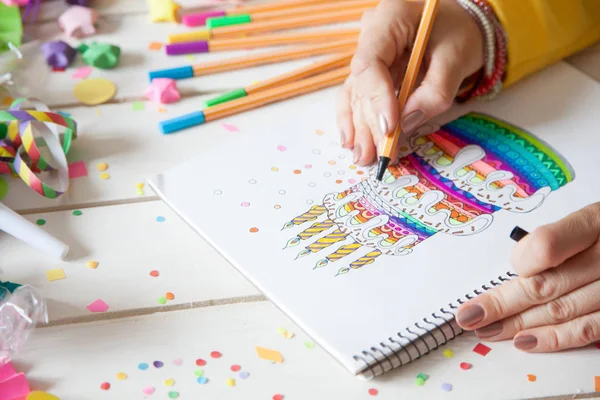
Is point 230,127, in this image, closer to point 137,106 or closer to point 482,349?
point 137,106

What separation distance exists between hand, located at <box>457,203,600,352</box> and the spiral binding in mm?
11

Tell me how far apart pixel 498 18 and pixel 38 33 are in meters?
0.50

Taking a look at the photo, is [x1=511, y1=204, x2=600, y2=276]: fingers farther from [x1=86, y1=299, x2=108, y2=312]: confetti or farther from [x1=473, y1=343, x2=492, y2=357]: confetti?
[x1=86, y1=299, x2=108, y2=312]: confetti

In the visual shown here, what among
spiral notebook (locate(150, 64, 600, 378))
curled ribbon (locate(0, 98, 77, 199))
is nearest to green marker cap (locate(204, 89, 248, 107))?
spiral notebook (locate(150, 64, 600, 378))

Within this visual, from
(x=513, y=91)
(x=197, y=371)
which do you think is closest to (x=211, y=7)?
(x=513, y=91)

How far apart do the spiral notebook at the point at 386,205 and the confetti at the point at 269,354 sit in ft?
0.09

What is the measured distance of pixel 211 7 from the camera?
2.91 ft

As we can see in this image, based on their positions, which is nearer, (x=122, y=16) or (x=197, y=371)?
(x=197, y=371)

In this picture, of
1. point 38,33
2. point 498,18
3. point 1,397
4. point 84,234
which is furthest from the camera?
point 38,33

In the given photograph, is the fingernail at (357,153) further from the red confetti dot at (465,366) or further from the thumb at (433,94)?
the red confetti dot at (465,366)

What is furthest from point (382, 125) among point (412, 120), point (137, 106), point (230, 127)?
point (137, 106)

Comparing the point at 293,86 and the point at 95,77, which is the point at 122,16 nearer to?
the point at 95,77

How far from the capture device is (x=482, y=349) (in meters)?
0.53

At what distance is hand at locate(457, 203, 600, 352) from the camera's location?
52 cm
